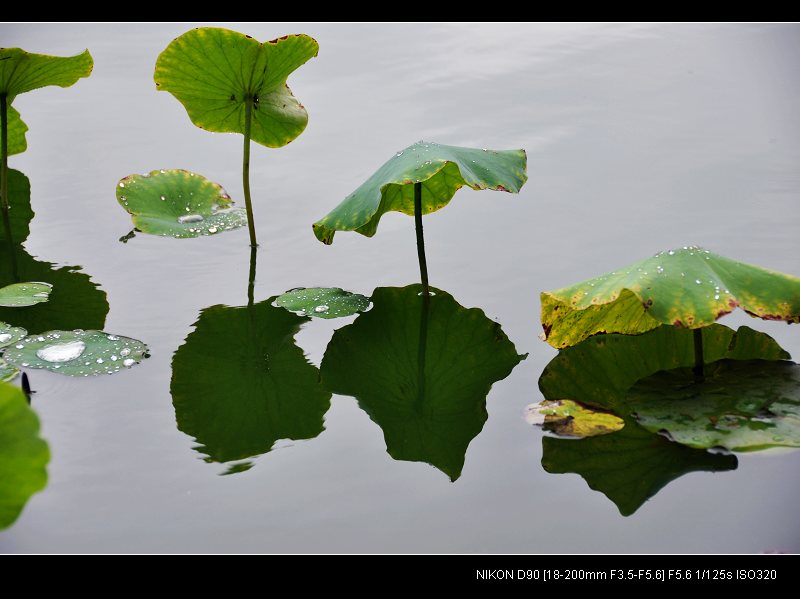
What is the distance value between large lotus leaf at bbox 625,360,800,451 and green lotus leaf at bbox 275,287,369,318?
2.48ft

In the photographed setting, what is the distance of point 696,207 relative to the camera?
2.99 m

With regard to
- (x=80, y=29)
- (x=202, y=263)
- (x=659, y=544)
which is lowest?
(x=659, y=544)

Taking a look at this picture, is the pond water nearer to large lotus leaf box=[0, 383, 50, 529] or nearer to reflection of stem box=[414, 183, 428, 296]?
reflection of stem box=[414, 183, 428, 296]

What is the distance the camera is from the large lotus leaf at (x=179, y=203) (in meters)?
2.94

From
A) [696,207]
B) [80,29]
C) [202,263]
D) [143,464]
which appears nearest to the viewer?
[143,464]

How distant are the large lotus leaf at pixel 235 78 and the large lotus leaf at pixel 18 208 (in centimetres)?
63

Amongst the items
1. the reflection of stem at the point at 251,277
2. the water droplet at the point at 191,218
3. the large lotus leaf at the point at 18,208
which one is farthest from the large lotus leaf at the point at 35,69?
the reflection of stem at the point at 251,277

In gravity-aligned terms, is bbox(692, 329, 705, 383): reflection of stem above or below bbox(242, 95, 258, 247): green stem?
below

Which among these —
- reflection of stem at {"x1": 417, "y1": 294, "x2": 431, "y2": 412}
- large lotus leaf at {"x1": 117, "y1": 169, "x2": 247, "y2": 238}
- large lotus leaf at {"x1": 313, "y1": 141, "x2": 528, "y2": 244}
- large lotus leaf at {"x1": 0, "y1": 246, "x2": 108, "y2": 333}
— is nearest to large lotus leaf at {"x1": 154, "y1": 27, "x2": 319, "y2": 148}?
large lotus leaf at {"x1": 117, "y1": 169, "x2": 247, "y2": 238}

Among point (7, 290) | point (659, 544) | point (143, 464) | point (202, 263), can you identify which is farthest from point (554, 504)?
point (7, 290)

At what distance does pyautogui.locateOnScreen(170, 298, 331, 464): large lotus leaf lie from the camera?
206 cm

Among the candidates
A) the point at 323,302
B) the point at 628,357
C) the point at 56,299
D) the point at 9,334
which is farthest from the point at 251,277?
the point at 628,357
